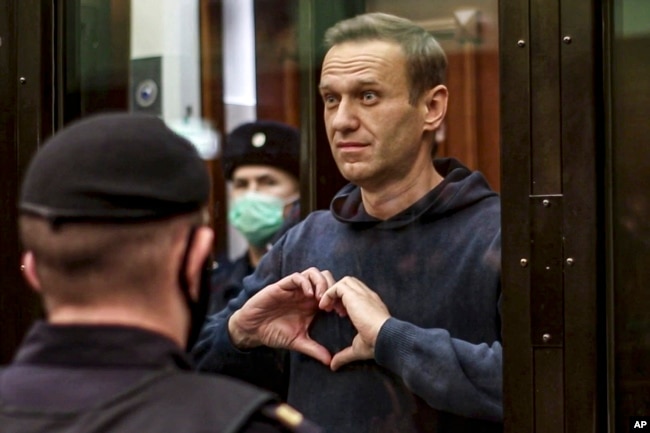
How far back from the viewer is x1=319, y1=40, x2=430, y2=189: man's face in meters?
A: 3.30

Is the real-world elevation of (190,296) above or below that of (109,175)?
below

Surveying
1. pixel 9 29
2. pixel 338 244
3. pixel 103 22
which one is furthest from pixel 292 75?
pixel 9 29

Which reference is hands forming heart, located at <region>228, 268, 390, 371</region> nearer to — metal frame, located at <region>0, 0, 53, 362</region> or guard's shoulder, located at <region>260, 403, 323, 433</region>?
metal frame, located at <region>0, 0, 53, 362</region>

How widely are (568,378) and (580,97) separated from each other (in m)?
0.66

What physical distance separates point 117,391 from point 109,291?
0.47ft

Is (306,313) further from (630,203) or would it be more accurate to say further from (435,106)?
(630,203)

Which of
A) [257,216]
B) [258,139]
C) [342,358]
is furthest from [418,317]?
[258,139]

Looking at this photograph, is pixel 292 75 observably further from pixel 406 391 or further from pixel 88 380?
pixel 88 380

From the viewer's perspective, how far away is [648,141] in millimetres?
3037

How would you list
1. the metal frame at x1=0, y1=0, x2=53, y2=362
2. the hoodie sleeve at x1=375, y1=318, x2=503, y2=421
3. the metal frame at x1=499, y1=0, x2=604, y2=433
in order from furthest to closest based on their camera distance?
1. the metal frame at x1=0, y1=0, x2=53, y2=362
2. the hoodie sleeve at x1=375, y1=318, x2=503, y2=421
3. the metal frame at x1=499, y1=0, x2=604, y2=433

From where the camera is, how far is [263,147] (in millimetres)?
3631

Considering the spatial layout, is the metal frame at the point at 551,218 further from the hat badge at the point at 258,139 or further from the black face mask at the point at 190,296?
the black face mask at the point at 190,296

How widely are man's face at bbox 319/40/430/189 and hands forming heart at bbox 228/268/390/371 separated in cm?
29

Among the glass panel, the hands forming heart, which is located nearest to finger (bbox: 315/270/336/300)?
the hands forming heart
